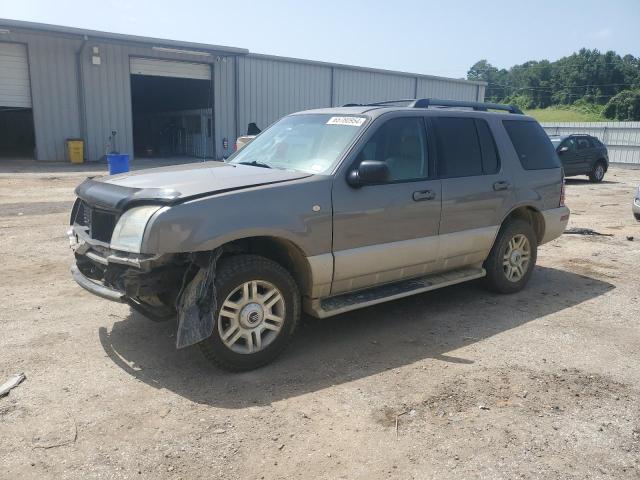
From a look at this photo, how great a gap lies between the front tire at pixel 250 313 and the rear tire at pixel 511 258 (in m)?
2.62

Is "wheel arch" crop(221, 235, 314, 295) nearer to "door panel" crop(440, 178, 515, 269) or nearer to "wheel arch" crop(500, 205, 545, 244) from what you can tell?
"door panel" crop(440, 178, 515, 269)

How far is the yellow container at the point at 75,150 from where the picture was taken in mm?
20938

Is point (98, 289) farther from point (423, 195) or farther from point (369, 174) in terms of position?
point (423, 195)

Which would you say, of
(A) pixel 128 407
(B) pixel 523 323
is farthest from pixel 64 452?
(B) pixel 523 323

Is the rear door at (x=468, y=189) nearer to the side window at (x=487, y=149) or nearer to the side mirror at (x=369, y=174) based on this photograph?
the side window at (x=487, y=149)

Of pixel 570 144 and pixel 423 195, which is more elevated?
pixel 570 144

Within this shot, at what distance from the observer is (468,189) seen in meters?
5.18

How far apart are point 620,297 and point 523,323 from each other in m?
1.68

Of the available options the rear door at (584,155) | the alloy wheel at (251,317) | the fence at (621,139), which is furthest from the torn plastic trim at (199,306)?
the fence at (621,139)

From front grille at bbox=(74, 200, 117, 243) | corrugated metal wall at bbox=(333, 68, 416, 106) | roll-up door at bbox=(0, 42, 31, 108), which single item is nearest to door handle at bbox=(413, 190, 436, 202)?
front grille at bbox=(74, 200, 117, 243)

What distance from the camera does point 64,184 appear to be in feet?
49.5

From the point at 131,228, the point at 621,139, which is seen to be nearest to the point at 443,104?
the point at 131,228

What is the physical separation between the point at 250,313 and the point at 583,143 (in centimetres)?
1816

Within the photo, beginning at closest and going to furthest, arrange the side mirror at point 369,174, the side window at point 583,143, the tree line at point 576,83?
the side mirror at point 369,174, the side window at point 583,143, the tree line at point 576,83
